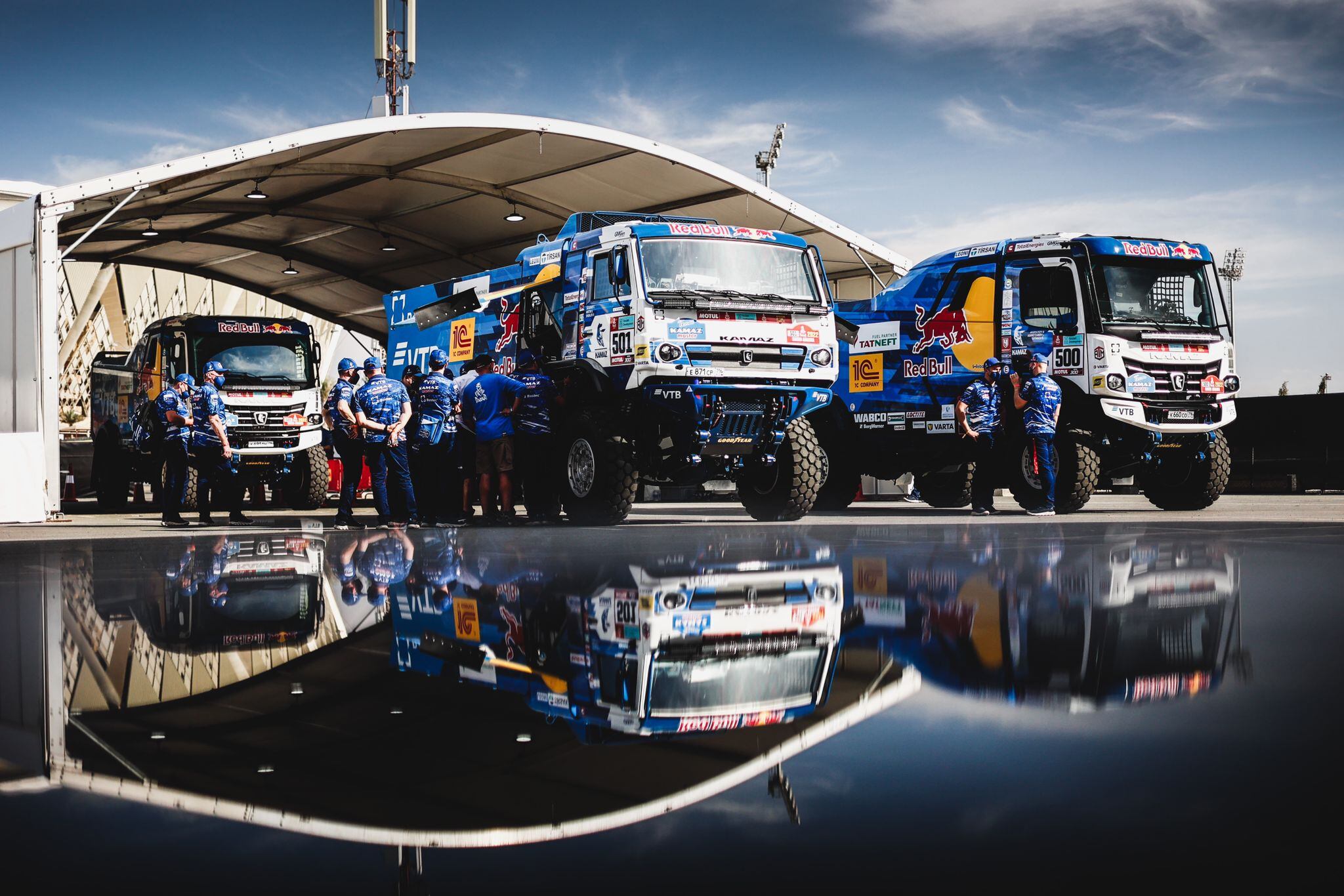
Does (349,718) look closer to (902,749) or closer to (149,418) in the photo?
(902,749)

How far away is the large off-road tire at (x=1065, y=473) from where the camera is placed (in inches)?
577

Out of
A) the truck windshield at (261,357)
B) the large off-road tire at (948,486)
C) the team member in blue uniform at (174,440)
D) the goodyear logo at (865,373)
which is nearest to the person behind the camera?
the team member in blue uniform at (174,440)

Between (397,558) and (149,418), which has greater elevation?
(149,418)

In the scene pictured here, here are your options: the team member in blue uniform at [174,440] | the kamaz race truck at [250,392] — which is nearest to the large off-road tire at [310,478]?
the kamaz race truck at [250,392]

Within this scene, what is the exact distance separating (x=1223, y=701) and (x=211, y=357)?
17963 mm

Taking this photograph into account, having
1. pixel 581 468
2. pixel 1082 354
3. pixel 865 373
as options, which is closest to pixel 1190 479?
pixel 1082 354

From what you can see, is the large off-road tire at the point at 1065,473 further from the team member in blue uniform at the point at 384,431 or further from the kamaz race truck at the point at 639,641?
the kamaz race truck at the point at 639,641

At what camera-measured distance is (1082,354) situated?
14648 mm

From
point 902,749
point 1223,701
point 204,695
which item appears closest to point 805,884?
point 902,749

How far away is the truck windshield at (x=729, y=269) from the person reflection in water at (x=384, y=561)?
334cm

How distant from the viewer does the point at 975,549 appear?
1001cm

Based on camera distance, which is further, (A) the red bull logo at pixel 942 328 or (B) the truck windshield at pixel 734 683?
(A) the red bull logo at pixel 942 328

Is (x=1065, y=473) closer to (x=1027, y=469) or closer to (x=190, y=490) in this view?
(x=1027, y=469)

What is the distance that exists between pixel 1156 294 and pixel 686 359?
5762mm
